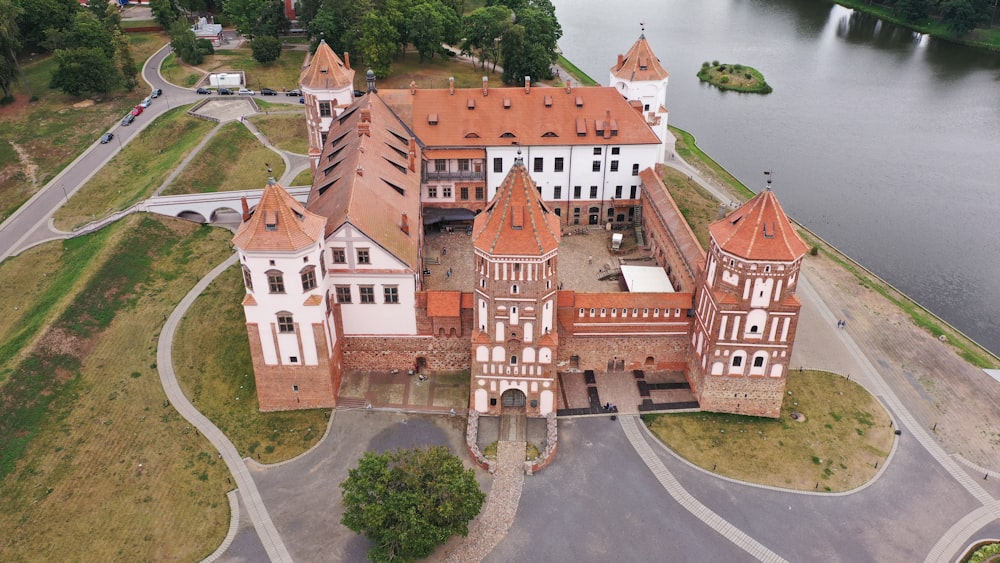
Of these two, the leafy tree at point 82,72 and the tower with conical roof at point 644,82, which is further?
the leafy tree at point 82,72

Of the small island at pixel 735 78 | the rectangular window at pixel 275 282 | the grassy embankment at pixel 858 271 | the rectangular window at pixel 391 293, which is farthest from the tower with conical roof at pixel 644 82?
the small island at pixel 735 78

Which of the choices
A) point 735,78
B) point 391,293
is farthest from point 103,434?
point 735,78

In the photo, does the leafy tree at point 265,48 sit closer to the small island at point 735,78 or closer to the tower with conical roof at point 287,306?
the small island at point 735,78

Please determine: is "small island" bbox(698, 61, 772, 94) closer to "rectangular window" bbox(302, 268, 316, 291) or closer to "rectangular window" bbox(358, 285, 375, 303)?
"rectangular window" bbox(358, 285, 375, 303)

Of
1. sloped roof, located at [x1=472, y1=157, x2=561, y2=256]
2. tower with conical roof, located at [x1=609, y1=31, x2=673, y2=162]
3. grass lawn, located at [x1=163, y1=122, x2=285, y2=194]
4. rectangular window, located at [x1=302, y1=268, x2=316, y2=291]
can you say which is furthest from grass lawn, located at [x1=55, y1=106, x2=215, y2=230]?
tower with conical roof, located at [x1=609, y1=31, x2=673, y2=162]

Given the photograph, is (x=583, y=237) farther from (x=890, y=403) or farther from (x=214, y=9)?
(x=214, y=9)

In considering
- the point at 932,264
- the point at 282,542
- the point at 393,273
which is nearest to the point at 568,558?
the point at 282,542
